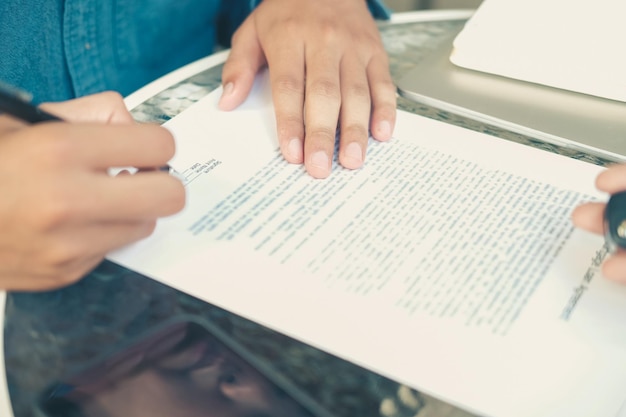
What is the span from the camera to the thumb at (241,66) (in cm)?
55

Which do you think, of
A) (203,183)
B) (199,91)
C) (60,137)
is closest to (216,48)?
(199,91)

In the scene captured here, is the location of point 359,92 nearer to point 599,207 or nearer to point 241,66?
point 241,66

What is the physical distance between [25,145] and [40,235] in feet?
0.17

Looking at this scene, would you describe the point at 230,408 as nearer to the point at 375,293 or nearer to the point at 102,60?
the point at 375,293

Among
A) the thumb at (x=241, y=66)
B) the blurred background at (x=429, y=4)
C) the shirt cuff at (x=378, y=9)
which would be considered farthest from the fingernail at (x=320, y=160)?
the blurred background at (x=429, y=4)

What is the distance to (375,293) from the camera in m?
0.37

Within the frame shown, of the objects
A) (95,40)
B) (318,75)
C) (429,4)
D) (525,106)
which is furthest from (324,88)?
(429,4)

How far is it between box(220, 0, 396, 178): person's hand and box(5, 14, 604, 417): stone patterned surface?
16cm

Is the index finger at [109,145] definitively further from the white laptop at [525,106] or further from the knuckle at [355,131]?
the white laptop at [525,106]

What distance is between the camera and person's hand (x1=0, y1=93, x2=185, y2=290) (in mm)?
317

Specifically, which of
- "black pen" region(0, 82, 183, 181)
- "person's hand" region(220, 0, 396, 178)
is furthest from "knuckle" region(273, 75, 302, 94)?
"black pen" region(0, 82, 183, 181)

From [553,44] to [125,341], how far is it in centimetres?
50

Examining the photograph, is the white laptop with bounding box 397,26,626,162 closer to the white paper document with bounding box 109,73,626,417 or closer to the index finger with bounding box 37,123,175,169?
the white paper document with bounding box 109,73,626,417

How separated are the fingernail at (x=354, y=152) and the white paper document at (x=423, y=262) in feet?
0.04
